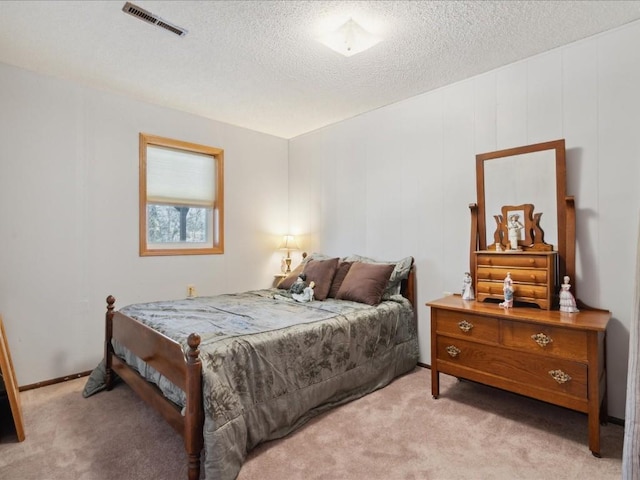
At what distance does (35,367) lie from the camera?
280 cm

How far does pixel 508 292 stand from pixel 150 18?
114 inches

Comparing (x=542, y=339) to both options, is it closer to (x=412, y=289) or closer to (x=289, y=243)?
(x=412, y=289)

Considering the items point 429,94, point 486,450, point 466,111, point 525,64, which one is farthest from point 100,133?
point 486,450

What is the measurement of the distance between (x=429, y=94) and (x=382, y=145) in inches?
25.1

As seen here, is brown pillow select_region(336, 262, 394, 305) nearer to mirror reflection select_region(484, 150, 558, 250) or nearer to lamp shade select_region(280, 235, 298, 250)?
mirror reflection select_region(484, 150, 558, 250)

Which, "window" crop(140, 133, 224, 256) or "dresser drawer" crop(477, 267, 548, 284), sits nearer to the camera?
"dresser drawer" crop(477, 267, 548, 284)

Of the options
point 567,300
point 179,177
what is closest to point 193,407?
point 567,300

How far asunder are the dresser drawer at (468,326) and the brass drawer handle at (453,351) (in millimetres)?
98

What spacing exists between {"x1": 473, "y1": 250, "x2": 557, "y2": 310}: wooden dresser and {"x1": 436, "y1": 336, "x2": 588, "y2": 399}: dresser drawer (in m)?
0.38

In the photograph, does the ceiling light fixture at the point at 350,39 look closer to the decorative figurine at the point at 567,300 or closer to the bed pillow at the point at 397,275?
the bed pillow at the point at 397,275

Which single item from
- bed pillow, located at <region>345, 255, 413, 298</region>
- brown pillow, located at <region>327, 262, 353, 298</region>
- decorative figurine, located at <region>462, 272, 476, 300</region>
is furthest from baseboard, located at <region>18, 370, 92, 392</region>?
decorative figurine, located at <region>462, 272, 476, 300</region>

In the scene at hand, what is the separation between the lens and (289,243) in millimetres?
4434

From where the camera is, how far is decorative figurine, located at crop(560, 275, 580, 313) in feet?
7.16

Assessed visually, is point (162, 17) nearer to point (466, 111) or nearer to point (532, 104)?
point (466, 111)
